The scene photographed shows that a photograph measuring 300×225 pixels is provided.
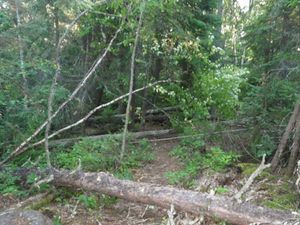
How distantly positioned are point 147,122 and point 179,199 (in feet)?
23.1

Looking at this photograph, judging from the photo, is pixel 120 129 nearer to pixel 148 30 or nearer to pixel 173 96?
pixel 173 96

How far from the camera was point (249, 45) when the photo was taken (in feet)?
33.6

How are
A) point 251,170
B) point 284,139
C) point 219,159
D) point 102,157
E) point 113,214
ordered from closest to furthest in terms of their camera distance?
point 113,214
point 284,139
point 251,170
point 219,159
point 102,157

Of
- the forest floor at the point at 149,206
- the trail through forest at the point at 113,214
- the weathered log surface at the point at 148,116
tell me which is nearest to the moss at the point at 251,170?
the forest floor at the point at 149,206

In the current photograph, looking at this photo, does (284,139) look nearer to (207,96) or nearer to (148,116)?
(207,96)

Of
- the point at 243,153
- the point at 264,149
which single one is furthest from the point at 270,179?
the point at 243,153

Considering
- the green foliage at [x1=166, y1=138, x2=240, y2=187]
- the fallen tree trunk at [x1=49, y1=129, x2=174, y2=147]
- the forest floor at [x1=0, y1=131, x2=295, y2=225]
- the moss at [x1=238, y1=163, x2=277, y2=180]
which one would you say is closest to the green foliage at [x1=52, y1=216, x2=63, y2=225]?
the forest floor at [x1=0, y1=131, x2=295, y2=225]

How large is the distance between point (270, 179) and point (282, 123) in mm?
1770

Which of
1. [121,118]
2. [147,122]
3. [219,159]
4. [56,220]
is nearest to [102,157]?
[56,220]

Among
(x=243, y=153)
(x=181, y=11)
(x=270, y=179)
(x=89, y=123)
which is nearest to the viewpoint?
(x=270, y=179)

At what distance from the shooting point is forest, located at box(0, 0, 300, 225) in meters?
5.92

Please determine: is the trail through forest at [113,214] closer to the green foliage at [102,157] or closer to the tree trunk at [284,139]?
the green foliage at [102,157]

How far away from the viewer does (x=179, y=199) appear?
5.37m

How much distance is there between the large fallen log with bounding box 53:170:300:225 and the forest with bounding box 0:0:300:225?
2cm
